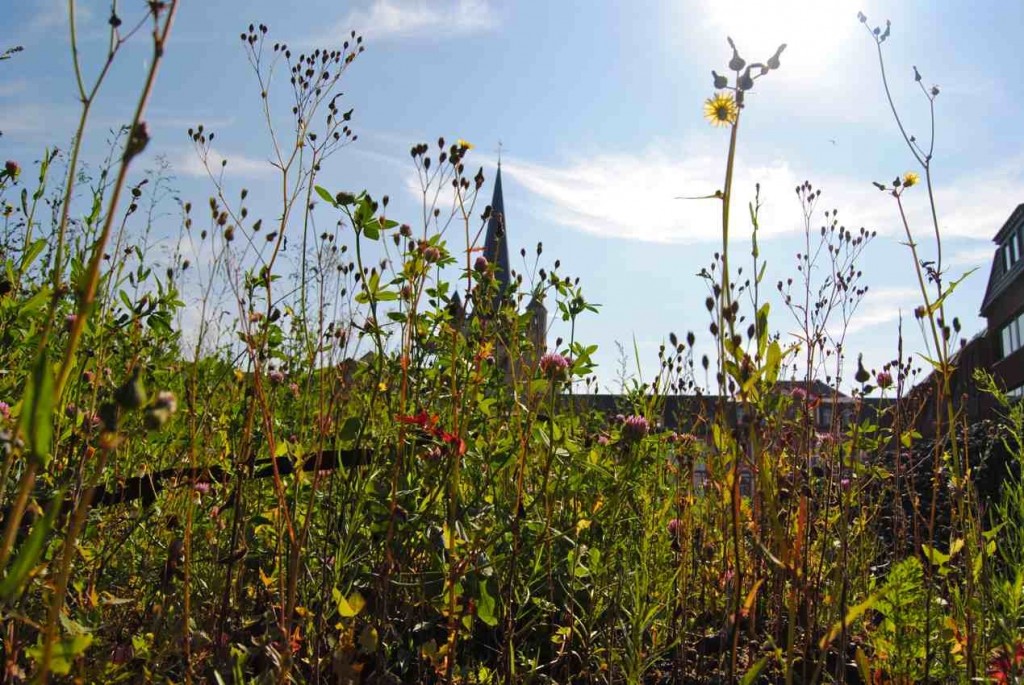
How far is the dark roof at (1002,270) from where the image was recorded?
27828 millimetres

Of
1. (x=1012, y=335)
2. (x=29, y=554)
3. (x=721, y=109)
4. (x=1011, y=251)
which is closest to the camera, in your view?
(x=29, y=554)

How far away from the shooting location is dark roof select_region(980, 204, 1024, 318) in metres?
27.8

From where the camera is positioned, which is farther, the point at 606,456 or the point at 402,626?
the point at 606,456

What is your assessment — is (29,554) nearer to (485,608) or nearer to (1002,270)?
(485,608)

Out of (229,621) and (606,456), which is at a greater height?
(606,456)

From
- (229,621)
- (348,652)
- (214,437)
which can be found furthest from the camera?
(214,437)

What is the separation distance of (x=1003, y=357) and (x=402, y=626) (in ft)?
118

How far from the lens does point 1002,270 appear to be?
1221 inches

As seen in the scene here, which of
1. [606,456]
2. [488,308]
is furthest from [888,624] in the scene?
[488,308]

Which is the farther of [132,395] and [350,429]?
[350,429]

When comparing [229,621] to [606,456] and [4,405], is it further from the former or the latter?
[606,456]

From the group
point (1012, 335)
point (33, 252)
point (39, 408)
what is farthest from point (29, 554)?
point (1012, 335)

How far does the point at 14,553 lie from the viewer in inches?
52.8

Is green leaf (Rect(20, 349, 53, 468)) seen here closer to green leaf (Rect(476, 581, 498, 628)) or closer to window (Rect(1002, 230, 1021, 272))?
green leaf (Rect(476, 581, 498, 628))
